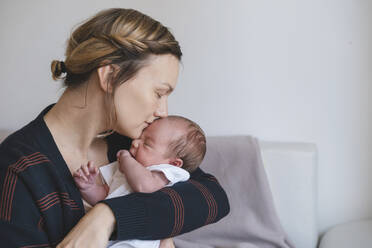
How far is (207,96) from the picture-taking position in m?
2.07

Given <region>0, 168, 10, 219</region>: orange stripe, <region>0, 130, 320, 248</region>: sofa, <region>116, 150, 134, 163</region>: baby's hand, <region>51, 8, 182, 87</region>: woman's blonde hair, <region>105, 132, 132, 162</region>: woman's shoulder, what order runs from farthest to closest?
<region>0, 130, 320, 248</region>: sofa, <region>105, 132, 132, 162</region>: woman's shoulder, <region>116, 150, 134, 163</region>: baby's hand, <region>51, 8, 182, 87</region>: woman's blonde hair, <region>0, 168, 10, 219</region>: orange stripe

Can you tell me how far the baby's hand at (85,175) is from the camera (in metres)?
1.26

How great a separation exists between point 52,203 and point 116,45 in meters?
0.45

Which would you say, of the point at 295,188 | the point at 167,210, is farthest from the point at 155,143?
the point at 295,188

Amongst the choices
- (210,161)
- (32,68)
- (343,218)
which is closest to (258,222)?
(210,161)

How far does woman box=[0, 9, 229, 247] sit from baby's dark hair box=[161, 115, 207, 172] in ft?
0.22

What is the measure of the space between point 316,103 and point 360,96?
0.19m

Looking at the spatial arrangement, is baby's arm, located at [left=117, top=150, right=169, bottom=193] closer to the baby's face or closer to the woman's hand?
the baby's face

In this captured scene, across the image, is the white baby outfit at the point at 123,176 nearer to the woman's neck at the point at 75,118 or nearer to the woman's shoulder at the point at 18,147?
the woman's neck at the point at 75,118

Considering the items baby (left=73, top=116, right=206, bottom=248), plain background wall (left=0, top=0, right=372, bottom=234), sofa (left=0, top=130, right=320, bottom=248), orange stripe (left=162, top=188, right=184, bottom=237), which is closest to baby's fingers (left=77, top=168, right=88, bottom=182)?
baby (left=73, top=116, right=206, bottom=248)

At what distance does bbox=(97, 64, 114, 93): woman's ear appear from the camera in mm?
1236

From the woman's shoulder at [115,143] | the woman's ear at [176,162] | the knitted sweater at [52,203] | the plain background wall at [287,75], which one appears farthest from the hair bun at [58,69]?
the plain background wall at [287,75]

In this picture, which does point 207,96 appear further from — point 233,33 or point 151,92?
point 151,92

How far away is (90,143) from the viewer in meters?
1.40
